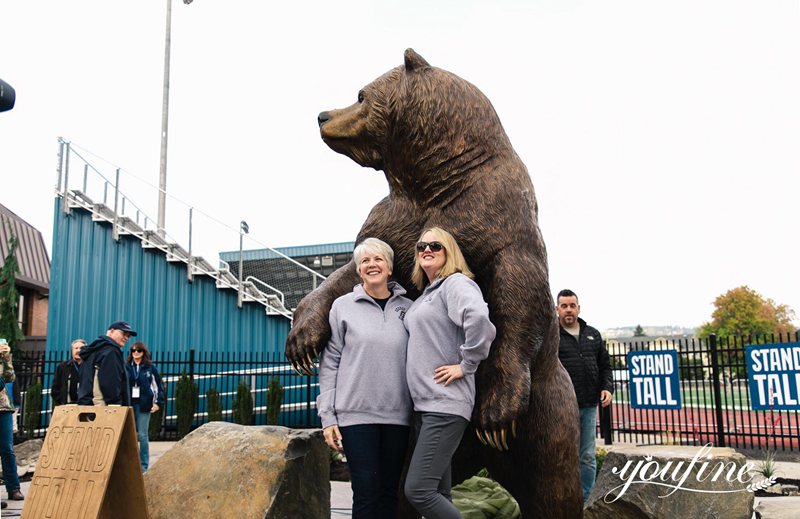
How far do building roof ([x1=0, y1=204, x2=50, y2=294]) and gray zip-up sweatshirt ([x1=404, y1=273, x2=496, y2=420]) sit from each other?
2469 centimetres

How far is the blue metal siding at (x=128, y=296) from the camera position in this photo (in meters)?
11.8

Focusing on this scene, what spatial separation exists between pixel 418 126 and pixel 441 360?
927 mm

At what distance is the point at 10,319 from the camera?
1761cm

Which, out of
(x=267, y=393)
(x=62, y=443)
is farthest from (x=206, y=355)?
(x=62, y=443)

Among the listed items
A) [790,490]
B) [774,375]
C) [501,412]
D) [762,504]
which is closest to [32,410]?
[762,504]

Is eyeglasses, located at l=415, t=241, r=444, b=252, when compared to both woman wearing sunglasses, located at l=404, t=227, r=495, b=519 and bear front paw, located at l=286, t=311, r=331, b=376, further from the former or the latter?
bear front paw, located at l=286, t=311, r=331, b=376

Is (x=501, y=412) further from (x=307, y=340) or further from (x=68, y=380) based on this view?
(x=68, y=380)

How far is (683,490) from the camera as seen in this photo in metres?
4.02

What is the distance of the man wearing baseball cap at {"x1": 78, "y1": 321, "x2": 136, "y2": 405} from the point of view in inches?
227

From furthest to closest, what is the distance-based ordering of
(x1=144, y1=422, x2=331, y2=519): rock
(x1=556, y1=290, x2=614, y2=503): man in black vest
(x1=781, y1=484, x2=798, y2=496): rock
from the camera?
(x1=781, y1=484, x2=798, y2=496): rock → (x1=556, y1=290, x2=614, y2=503): man in black vest → (x1=144, y1=422, x2=331, y2=519): rock

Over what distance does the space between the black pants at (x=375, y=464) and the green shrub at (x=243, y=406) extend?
8.32 metres

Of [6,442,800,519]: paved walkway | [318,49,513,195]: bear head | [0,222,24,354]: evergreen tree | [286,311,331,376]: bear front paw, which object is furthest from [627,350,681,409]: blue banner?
[0,222,24,354]: evergreen tree

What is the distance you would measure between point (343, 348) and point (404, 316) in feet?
0.92

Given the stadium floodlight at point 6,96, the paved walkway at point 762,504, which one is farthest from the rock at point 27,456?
the stadium floodlight at point 6,96
